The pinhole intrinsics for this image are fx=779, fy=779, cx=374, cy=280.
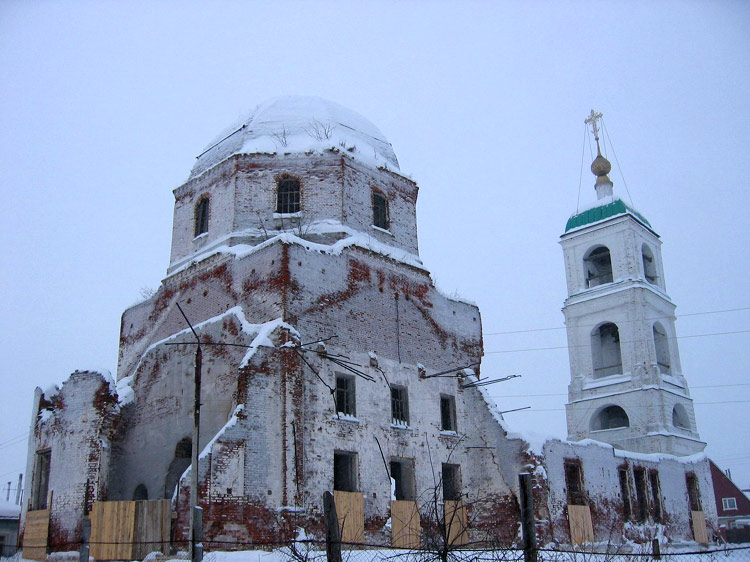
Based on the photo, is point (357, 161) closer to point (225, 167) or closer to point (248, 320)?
point (225, 167)

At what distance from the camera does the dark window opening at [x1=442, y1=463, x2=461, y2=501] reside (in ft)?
66.0

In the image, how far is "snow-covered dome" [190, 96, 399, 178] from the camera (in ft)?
73.0

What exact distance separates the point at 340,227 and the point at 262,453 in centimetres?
690

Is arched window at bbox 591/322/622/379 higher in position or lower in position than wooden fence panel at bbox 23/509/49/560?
higher

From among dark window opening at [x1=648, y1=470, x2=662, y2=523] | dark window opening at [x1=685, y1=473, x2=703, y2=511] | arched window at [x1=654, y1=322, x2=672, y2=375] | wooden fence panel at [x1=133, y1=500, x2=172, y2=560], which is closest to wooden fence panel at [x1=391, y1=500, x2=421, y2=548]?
wooden fence panel at [x1=133, y1=500, x2=172, y2=560]

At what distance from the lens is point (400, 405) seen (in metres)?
19.8

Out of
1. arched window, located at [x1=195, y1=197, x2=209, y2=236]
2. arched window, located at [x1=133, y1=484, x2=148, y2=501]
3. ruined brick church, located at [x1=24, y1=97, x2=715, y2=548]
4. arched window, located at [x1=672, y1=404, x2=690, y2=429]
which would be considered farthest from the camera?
arched window, located at [x1=672, y1=404, x2=690, y2=429]

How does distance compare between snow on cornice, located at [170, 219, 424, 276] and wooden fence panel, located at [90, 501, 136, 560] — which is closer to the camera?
wooden fence panel, located at [90, 501, 136, 560]

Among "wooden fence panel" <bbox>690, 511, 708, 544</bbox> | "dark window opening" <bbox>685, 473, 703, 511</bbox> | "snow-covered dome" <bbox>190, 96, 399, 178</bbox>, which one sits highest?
"snow-covered dome" <bbox>190, 96, 399, 178</bbox>

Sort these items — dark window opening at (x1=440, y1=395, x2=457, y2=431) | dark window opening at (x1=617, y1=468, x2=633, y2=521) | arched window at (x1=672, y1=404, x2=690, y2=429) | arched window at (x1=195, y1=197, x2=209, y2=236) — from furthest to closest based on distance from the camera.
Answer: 1. arched window at (x1=672, y1=404, x2=690, y2=429)
2. arched window at (x1=195, y1=197, x2=209, y2=236)
3. dark window opening at (x1=617, y1=468, x2=633, y2=521)
4. dark window opening at (x1=440, y1=395, x2=457, y2=431)

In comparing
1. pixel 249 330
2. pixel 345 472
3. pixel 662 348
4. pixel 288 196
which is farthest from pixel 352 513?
pixel 662 348

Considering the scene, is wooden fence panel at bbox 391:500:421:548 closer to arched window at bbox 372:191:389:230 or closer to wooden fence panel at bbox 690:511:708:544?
arched window at bbox 372:191:389:230

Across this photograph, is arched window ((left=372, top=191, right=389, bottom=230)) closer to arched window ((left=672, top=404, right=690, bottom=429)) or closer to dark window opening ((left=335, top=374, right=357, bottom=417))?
dark window opening ((left=335, top=374, right=357, bottom=417))

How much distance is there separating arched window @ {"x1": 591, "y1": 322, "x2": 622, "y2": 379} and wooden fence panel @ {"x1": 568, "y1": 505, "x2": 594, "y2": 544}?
1721cm
